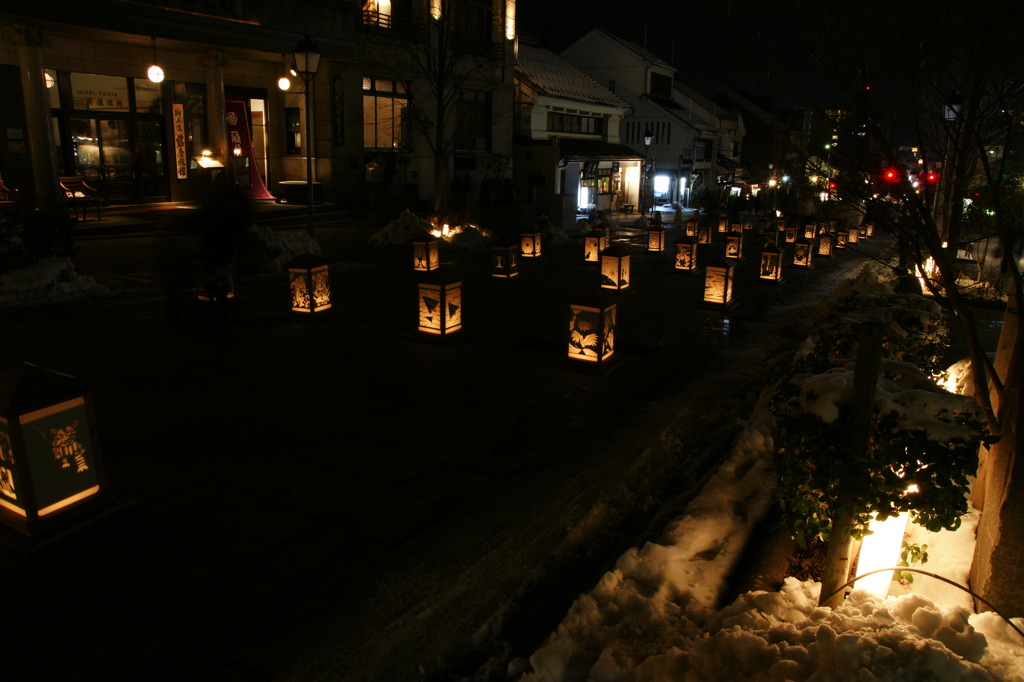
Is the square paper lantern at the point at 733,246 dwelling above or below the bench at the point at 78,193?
below

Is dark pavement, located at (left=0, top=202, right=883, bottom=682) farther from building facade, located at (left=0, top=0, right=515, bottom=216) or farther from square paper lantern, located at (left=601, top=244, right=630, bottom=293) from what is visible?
building facade, located at (left=0, top=0, right=515, bottom=216)

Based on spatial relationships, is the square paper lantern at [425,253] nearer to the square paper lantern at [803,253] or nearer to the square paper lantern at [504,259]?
the square paper lantern at [504,259]

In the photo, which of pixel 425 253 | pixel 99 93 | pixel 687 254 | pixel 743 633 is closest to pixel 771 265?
pixel 687 254

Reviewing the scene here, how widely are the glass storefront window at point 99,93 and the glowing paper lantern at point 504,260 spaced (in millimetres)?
12693

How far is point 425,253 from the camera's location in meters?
14.6

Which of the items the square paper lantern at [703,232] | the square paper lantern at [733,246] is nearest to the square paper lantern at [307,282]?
the square paper lantern at [733,246]

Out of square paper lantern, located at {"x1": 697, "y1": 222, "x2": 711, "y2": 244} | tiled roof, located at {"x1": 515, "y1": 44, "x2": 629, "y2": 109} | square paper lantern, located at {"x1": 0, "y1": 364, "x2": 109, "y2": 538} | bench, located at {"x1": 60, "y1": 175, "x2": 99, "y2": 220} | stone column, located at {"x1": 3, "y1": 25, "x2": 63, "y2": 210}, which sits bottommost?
square paper lantern, located at {"x1": 0, "y1": 364, "x2": 109, "y2": 538}

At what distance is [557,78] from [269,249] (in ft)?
87.3

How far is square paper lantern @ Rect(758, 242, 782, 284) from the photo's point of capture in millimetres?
15820

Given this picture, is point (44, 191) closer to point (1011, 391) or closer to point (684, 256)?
point (684, 256)

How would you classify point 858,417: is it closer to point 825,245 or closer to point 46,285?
point 46,285

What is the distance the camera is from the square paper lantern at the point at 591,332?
332 inches

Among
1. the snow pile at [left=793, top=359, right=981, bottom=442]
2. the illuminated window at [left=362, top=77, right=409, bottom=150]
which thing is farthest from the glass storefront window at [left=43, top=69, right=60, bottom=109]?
the snow pile at [left=793, top=359, right=981, bottom=442]

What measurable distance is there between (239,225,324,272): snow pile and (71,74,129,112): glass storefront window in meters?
8.43
